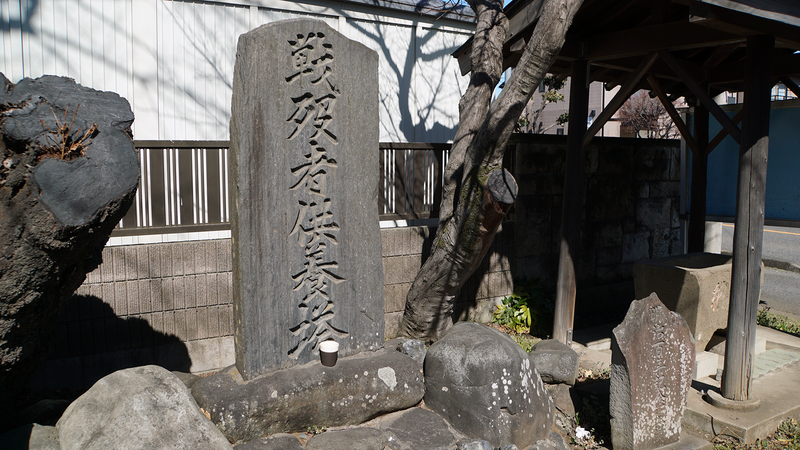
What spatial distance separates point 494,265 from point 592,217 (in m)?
2.09

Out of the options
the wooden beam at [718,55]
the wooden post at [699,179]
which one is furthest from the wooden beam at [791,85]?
the wooden post at [699,179]

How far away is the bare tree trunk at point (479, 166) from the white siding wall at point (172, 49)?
2.11 meters

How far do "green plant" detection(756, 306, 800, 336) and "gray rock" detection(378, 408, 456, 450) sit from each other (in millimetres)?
6061

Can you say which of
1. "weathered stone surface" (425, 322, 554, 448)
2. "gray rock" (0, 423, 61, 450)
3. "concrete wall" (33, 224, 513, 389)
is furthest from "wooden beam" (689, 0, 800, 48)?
"gray rock" (0, 423, 61, 450)

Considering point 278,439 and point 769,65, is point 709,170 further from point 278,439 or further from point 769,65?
point 278,439

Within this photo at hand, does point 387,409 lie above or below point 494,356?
below

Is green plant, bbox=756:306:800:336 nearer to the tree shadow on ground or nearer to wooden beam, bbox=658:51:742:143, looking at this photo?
wooden beam, bbox=658:51:742:143

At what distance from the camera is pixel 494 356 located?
4.43 meters

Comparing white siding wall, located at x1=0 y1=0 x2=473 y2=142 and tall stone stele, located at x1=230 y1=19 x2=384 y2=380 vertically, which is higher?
white siding wall, located at x1=0 y1=0 x2=473 y2=142

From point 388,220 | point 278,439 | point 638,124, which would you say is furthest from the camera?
point 638,124

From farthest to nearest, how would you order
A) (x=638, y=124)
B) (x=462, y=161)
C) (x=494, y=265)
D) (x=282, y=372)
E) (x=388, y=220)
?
(x=638, y=124), (x=494, y=265), (x=388, y=220), (x=462, y=161), (x=282, y=372)

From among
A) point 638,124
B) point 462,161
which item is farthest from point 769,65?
point 638,124

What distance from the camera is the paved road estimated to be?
9625 millimetres

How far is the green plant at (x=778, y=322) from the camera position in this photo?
26.2 feet
